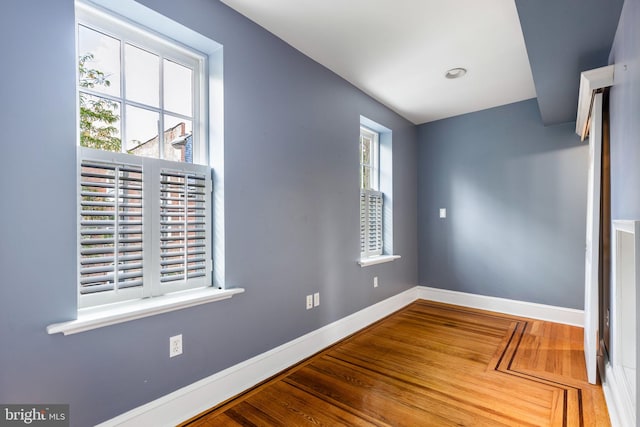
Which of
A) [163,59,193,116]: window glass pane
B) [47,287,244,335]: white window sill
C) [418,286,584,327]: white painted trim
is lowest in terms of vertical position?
[418,286,584,327]: white painted trim

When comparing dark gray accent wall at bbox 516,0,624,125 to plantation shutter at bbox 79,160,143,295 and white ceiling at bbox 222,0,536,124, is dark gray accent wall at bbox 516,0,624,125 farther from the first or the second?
plantation shutter at bbox 79,160,143,295

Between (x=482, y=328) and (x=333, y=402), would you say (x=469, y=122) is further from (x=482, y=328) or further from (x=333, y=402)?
(x=333, y=402)

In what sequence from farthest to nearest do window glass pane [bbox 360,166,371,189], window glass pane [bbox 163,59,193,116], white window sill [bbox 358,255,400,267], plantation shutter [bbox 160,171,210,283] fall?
window glass pane [bbox 360,166,371,189]
white window sill [bbox 358,255,400,267]
window glass pane [bbox 163,59,193,116]
plantation shutter [bbox 160,171,210,283]

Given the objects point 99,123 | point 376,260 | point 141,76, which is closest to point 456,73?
point 376,260

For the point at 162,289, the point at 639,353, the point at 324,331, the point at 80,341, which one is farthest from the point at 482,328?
the point at 80,341

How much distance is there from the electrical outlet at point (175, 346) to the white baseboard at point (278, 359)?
0.22 m

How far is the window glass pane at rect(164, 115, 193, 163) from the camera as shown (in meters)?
1.92

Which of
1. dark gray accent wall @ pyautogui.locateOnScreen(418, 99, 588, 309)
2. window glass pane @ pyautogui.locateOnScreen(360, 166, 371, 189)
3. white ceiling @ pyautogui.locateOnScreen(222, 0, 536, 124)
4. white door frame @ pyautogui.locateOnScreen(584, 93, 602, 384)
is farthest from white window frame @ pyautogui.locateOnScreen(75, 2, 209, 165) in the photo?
dark gray accent wall @ pyautogui.locateOnScreen(418, 99, 588, 309)

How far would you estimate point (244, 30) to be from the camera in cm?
217

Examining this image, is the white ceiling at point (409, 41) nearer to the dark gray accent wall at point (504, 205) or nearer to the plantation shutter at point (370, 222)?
the dark gray accent wall at point (504, 205)

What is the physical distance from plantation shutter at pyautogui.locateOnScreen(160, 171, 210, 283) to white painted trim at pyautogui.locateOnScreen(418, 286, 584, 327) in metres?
3.40

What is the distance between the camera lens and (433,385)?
219cm

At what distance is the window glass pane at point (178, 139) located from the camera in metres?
1.92

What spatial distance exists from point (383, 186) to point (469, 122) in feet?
4.63
